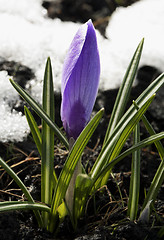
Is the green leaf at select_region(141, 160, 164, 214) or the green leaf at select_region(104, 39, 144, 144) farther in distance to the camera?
the green leaf at select_region(104, 39, 144, 144)

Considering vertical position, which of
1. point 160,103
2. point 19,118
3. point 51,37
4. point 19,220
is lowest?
point 19,220

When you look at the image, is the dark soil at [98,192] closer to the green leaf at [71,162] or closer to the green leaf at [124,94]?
the green leaf at [71,162]

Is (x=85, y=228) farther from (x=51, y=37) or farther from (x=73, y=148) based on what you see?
(x=51, y=37)

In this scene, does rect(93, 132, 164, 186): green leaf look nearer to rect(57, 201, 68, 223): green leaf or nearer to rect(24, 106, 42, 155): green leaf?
rect(57, 201, 68, 223): green leaf

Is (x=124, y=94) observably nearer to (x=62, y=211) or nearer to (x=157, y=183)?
(x=157, y=183)

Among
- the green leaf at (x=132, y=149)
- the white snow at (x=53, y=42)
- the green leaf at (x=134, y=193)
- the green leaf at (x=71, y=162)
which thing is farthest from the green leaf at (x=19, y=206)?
the white snow at (x=53, y=42)

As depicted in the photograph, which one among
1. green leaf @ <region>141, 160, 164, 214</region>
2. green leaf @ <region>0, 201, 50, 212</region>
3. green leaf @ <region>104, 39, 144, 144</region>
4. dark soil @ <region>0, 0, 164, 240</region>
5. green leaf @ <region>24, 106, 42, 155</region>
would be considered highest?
green leaf @ <region>104, 39, 144, 144</region>

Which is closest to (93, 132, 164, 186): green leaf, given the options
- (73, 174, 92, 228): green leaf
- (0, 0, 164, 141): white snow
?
(73, 174, 92, 228): green leaf

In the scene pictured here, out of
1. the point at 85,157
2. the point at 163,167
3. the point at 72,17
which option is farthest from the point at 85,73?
the point at 72,17
